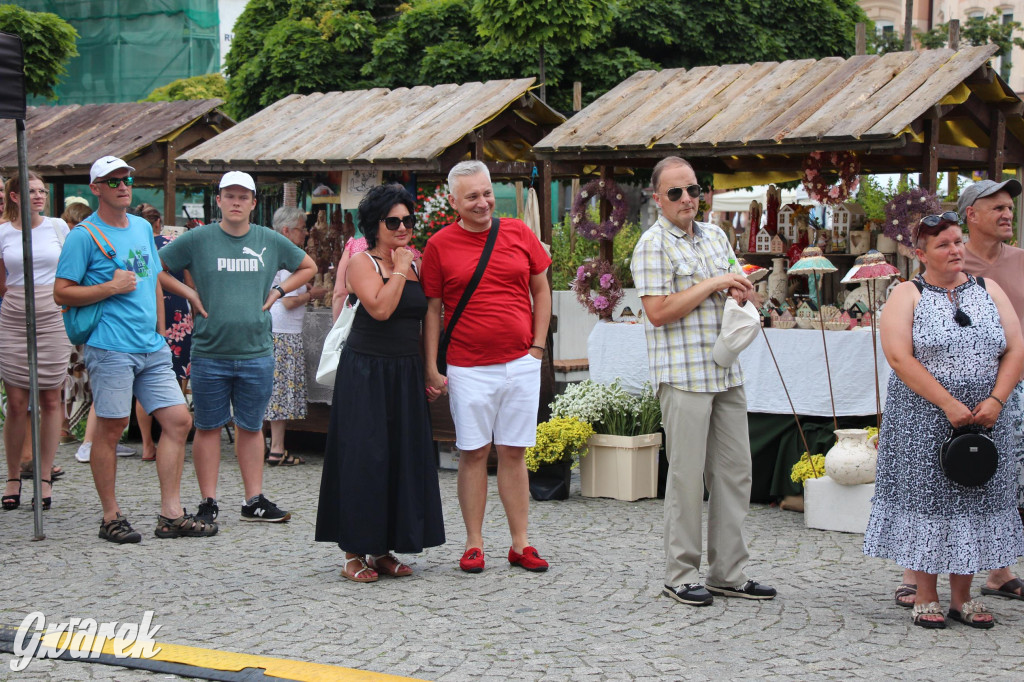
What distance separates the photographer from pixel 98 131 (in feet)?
38.9

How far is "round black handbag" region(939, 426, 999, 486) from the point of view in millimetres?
4500

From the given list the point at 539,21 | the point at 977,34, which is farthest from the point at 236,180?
the point at 977,34

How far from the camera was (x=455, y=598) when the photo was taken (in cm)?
519

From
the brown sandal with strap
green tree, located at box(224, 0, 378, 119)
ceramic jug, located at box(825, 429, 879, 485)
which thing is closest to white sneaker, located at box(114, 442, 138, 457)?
the brown sandal with strap

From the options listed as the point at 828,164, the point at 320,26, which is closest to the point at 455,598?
the point at 828,164

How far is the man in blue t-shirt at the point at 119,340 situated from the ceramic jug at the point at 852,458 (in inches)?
136

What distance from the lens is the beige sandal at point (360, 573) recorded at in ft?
18.0

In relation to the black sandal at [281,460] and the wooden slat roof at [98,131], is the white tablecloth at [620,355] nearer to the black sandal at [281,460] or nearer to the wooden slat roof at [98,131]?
the black sandal at [281,460]

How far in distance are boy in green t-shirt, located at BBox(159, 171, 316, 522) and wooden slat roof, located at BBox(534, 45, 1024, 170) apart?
2.79 metres

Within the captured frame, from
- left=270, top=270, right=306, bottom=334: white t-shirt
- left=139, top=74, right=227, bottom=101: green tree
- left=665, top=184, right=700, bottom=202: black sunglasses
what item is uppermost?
left=139, top=74, right=227, bottom=101: green tree

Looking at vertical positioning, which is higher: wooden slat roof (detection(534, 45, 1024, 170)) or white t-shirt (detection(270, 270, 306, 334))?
wooden slat roof (detection(534, 45, 1024, 170))

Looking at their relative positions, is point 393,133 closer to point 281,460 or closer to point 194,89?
point 281,460

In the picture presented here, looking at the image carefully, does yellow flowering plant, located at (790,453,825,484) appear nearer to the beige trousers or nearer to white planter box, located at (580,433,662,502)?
white planter box, located at (580,433,662,502)

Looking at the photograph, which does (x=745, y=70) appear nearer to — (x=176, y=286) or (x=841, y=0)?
(x=176, y=286)
